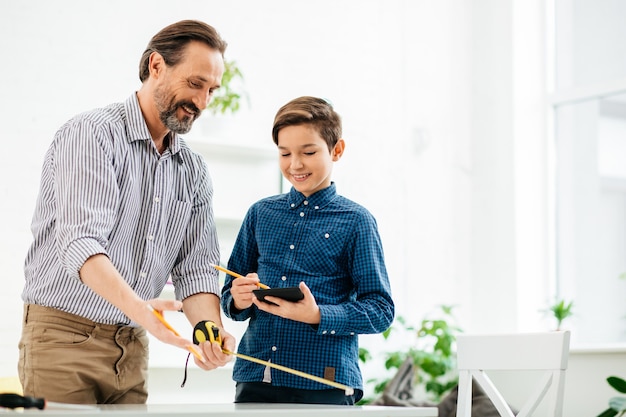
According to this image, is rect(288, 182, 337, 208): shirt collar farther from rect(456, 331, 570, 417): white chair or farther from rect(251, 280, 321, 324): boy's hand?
rect(456, 331, 570, 417): white chair

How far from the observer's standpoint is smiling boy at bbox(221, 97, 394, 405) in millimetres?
1845

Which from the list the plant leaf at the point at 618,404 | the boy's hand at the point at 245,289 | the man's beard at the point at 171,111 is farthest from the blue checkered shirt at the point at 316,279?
the plant leaf at the point at 618,404

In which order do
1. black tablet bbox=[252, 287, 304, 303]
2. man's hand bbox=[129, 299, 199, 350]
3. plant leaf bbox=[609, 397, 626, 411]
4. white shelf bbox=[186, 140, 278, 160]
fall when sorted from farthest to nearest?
white shelf bbox=[186, 140, 278, 160] → plant leaf bbox=[609, 397, 626, 411] → black tablet bbox=[252, 287, 304, 303] → man's hand bbox=[129, 299, 199, 350]

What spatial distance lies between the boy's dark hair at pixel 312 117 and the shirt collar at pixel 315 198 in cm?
11

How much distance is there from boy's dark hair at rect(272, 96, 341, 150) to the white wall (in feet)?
6.63

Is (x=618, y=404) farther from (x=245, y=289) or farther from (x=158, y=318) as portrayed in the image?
(x=158, y=318)

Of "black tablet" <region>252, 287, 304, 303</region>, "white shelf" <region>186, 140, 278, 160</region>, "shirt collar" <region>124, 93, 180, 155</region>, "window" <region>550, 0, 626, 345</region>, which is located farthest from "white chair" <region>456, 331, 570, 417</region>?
"window" <region>550, 0, 626, 345</region>

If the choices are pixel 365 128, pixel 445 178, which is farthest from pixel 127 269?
pixel 445 178

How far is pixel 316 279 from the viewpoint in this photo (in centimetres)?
193

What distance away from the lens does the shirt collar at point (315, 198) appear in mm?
2039

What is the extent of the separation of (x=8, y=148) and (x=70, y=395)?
7.21 feet

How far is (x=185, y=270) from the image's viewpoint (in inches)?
74.4

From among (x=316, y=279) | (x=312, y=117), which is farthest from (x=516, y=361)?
(x=312, y=117)

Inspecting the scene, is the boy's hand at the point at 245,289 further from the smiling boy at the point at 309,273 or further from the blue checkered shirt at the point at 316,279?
the blue checkered shirt at the point at 316,279
